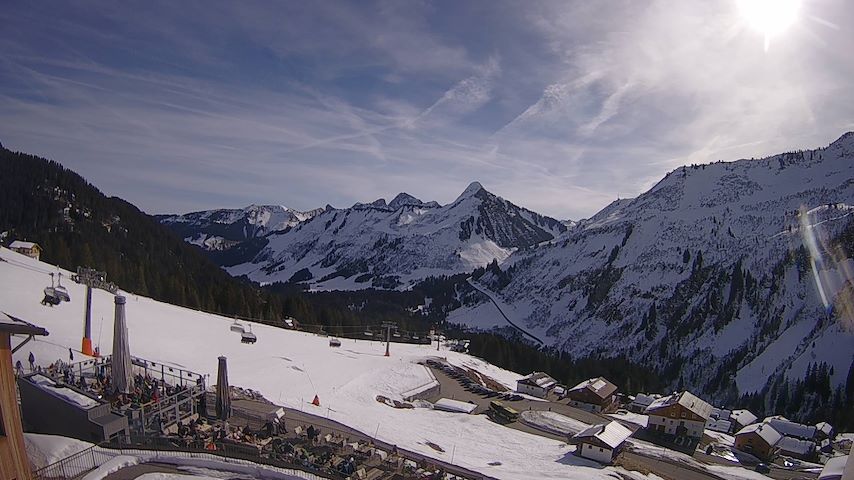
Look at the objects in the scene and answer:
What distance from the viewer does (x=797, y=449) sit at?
51469mm

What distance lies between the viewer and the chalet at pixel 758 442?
47188 millimetres

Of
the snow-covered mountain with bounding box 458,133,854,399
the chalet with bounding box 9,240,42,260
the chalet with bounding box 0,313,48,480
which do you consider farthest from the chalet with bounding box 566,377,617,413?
the chalet with bounding box 9,240,42,260

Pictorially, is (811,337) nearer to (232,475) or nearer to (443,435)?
(443,435)

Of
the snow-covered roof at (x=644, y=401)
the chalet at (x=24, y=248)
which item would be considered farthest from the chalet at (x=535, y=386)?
the chalet at (x=24, y=248)

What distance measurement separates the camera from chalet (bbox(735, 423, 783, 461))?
155 ft

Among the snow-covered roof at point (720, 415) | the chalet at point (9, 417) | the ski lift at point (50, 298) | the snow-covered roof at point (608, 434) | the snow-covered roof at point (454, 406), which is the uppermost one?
the chalet at point (9, 417)

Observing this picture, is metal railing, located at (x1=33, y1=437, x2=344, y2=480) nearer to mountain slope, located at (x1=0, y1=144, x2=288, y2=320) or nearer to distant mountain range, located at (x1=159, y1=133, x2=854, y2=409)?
mountain slope, located at (x1=0, y1=144, x2=288, y2=320)

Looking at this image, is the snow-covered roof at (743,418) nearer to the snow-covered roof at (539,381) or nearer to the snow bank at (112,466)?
the snow-covered roof at (539,381)

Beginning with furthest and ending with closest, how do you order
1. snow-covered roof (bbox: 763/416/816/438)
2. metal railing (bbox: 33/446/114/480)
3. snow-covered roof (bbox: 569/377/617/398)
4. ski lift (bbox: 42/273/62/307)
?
snow-covered roof (bbox: 763/416/816/438) → snow-covered roof (bbox: 569/377/617/398) → ski lift (bbox: 42/273/62/307) → metal railing (bbox: 33/446/114/480)

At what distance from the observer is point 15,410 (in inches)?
364

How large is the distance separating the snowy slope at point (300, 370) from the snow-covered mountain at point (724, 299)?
3719 inches

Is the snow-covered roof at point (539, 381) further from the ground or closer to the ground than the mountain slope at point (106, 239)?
closer to the ground

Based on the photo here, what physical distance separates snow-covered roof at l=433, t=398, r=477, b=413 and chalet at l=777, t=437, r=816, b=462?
34.9 metres

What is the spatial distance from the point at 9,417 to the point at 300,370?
3342cm
